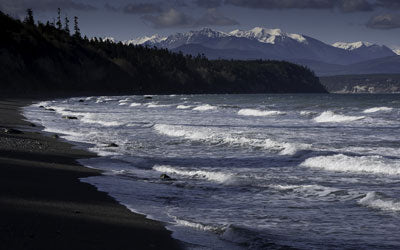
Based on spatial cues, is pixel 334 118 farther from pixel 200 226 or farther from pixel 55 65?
pixel 55 65

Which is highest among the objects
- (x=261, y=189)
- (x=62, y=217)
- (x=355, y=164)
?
(x=62, y=217)

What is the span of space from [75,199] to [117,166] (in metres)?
6.61

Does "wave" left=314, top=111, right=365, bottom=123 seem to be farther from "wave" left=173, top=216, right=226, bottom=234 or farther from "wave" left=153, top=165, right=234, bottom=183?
"wave" left=173, top=216, right=226, bottom=234

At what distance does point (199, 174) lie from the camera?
54.6 feet

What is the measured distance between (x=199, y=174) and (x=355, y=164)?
549cm

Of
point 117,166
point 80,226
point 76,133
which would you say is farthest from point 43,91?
point 80,226

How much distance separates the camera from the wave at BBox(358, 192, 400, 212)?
11.5m

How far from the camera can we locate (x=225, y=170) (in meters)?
17.7

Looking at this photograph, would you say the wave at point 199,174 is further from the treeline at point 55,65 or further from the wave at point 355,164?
the treeline at point 55,65

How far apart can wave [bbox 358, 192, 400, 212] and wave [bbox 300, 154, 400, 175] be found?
4.18 m

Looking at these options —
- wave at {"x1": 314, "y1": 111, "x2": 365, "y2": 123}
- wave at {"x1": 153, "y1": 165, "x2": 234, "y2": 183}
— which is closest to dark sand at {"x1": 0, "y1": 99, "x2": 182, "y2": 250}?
wave at {"x1": 153, "y1": 165, "x2": 234, "y2": 183}

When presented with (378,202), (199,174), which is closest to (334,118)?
(199,174)

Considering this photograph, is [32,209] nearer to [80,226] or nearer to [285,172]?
[80,226]

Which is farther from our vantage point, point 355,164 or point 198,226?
point 355,164
